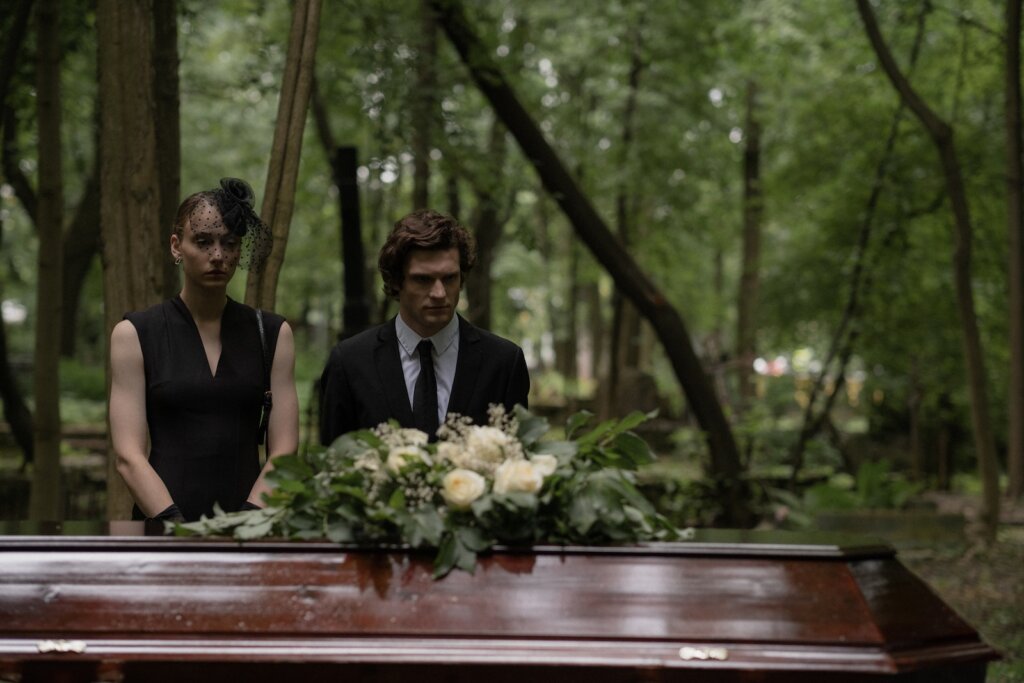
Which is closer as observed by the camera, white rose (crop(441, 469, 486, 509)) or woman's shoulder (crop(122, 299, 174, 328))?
white rose (crop(441, 469, 486, 509))

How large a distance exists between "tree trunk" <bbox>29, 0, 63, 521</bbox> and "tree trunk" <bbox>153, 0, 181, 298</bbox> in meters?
1.32

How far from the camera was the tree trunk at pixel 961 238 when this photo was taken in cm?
1116

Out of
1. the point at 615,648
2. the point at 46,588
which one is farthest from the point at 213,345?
the point at 615,648

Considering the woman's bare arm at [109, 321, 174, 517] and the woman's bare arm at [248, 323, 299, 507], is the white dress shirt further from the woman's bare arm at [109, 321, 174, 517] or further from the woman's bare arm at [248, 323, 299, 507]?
the woman's bare arm at [109, 321, 174, 517]

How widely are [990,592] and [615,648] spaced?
27.3 ft

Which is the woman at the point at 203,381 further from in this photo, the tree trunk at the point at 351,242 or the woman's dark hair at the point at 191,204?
the tree trunk at the point at 351,242

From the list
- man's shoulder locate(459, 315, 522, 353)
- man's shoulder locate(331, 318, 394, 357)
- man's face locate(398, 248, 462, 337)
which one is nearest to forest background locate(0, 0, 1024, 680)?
man's shoulder locate(331, 318, 394, 357)

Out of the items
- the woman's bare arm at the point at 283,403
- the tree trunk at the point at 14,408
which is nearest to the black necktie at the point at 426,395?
the woman's bare arm at the point at 283,403

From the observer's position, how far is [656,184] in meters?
19.9

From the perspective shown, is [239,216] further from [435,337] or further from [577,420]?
[577,420]

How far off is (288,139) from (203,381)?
2.08 m

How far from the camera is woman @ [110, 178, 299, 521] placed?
11.7ft

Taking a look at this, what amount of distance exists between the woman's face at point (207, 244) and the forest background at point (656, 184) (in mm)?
1931

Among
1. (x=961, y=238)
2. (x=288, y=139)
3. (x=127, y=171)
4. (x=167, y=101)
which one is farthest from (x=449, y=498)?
(x=961, y=238)
